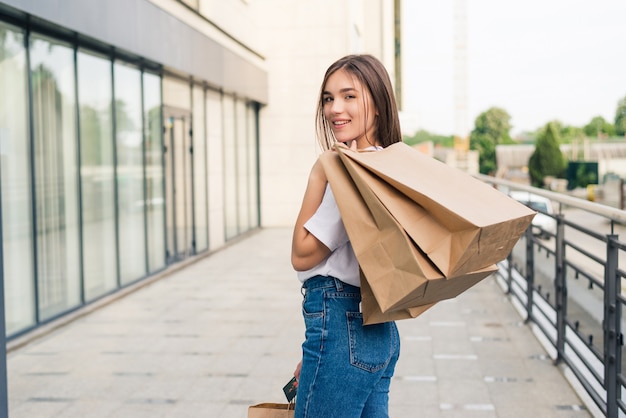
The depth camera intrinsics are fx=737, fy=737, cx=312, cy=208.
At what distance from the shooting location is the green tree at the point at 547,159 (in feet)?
172

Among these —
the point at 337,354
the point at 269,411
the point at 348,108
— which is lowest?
the point at 269,411

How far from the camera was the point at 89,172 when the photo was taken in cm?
739

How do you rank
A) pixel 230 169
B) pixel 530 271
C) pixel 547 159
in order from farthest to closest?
pixel 547 159, pixel 230 169, pixel 530 271

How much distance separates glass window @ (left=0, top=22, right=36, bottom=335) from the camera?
587cm

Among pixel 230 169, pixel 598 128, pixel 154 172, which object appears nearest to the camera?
pixel 154 172

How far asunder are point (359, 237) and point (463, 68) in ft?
347

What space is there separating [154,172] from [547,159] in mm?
47664

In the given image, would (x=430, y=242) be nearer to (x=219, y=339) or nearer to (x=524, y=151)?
(x=219, y=339)

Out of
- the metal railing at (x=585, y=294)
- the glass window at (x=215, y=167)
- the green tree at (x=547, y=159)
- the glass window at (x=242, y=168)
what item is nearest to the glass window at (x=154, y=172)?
the glass window at (x=215, y=167)

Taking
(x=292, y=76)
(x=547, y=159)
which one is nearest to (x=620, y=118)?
(x=547, y=159)

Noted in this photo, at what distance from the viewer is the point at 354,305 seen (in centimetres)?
169

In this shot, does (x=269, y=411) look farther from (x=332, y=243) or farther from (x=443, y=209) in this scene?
(x=443, y=209)

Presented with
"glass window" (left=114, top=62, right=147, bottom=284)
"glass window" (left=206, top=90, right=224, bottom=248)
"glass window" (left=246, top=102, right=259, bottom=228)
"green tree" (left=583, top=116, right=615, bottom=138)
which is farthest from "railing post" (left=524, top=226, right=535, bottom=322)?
"green tree" (left=583, top=116, right=615, bottom=138)

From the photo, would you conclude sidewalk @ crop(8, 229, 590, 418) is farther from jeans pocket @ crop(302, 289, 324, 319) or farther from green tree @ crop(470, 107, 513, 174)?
green tree @ crop(470, 107, 513, 174)
